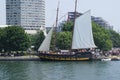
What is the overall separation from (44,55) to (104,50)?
34618 mm

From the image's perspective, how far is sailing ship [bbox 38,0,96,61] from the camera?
4250 inches

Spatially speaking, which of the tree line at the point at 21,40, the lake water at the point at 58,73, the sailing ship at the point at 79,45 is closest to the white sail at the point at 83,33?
the sailing ship at the point at 79,45

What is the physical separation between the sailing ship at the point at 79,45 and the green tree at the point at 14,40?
11.8 meters

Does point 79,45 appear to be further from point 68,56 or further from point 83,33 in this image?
point 68,56

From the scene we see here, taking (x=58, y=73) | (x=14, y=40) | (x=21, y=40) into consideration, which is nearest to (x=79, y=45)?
(x=21, y=40)

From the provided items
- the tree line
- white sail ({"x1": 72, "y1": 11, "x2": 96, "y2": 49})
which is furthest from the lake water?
the tree line

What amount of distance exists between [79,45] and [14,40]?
20.6 meters

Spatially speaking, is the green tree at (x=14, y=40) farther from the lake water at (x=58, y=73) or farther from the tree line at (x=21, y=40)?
the lake water at (x=58, y=73)

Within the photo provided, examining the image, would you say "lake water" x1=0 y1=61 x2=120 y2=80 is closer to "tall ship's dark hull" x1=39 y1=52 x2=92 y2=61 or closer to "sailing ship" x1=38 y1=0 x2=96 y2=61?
"sailing ship" x1=38 y1=0 x2=96 y2=61

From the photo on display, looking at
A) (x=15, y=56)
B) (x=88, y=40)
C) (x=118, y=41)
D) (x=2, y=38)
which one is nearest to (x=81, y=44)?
(x=88, y=40)

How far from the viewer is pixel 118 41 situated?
648ft

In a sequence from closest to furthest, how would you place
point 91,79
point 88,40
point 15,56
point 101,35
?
point 91,79, point 88,40, point 15,56, point 101,35

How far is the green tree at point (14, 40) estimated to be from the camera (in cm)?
12094

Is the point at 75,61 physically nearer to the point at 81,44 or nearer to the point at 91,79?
the point at 81,44
